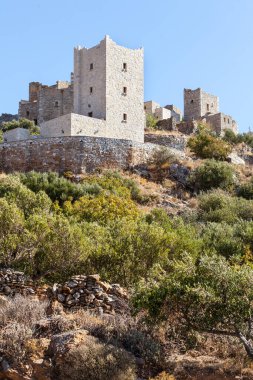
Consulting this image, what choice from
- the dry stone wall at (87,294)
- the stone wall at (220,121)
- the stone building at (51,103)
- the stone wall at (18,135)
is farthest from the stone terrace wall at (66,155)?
the stone wall at (220,121)

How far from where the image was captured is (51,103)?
48969 mm

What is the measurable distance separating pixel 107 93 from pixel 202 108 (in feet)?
73.3

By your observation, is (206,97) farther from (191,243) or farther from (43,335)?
(43,335)

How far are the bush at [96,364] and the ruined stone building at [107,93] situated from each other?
25.8 m

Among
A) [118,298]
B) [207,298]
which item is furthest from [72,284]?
[207,298]

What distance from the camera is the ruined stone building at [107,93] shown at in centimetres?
3591

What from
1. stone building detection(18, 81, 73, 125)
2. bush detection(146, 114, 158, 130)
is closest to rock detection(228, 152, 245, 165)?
bush detection(146, 114, 158, 130)

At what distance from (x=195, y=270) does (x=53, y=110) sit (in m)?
40.1

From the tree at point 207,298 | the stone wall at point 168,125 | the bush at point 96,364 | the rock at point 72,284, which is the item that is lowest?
the bush at point 96,364

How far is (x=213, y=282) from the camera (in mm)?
10070

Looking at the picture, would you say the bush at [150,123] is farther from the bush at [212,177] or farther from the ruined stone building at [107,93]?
the bush at [212,177]

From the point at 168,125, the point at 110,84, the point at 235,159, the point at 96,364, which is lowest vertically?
the point at 96,364

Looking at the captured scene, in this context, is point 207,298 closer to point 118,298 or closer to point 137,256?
point 118,298

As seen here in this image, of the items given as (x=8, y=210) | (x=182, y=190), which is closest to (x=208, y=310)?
(x=8, y=210)
